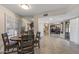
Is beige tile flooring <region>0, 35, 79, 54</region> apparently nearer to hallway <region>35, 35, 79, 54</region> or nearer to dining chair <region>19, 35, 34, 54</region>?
hallway <region>35, 35, 79, 54</region>

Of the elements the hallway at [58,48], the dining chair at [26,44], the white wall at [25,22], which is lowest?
the hallway at [58,48]

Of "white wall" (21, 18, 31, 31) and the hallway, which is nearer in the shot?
the hallway

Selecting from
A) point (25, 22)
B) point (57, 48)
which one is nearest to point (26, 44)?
point (57, 48)

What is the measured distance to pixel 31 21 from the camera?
8.38 m

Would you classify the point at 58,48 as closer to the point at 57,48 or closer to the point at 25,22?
the point at 57,48

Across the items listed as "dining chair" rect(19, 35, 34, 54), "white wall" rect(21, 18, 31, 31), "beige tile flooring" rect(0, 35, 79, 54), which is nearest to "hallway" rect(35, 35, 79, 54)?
"beige tile flooring" rect(0, 35, 79, 54)

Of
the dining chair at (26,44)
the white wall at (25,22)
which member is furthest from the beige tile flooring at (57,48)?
the white wall at (25,22)

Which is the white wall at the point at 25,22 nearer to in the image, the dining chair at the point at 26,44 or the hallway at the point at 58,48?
the hallway at the point at 58,48

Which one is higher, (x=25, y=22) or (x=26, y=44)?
(x=25, y=22)

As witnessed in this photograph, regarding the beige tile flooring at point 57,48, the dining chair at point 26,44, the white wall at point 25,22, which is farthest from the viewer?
the white wall at point 25,22

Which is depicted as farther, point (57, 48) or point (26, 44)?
point (57, 48)
